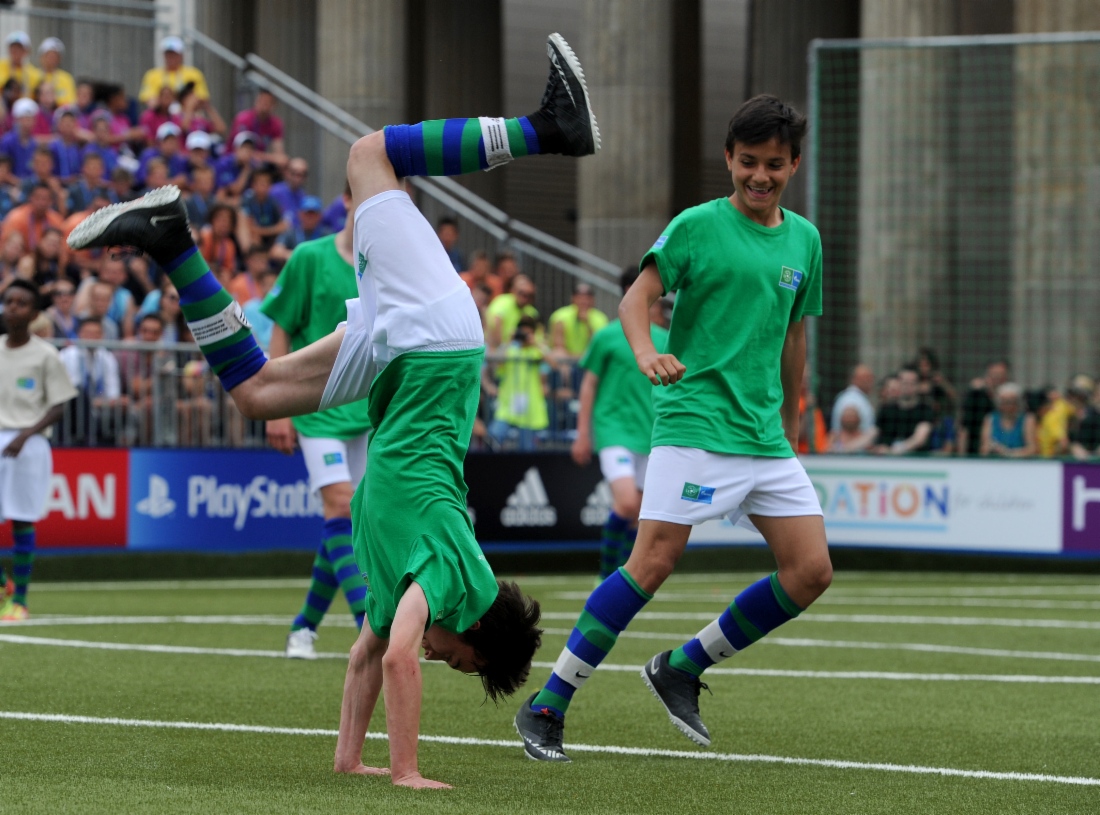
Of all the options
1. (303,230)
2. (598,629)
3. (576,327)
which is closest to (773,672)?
(598,629)

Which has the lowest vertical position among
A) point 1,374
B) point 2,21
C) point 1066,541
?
point 1066,541

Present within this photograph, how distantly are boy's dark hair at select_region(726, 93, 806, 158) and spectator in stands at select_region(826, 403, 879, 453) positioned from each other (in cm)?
1298

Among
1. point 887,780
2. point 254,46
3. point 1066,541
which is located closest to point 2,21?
point 254,46

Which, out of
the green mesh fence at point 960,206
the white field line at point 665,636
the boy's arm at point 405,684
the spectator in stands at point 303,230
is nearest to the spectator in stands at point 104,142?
the spectator in stands at point 303,230

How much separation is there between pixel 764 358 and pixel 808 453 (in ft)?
40.6

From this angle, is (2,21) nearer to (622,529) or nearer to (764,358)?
(622,529)

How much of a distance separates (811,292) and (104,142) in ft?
47.1

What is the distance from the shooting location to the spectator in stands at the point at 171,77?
71.5 feet

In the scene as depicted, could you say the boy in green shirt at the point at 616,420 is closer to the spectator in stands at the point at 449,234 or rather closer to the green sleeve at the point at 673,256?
the spectator in stands at the point at 449,234

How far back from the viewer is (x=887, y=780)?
6.05 meters

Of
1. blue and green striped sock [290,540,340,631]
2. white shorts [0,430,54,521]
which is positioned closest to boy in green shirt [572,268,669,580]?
white shorts [0,430,54,521]

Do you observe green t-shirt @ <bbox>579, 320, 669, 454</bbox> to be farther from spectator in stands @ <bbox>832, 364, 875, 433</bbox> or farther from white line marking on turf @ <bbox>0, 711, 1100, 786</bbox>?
white line marking on turf @ <bbox>0, 711, 1100, 786</bbox>

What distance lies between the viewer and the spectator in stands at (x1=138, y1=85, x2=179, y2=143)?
20984 mm

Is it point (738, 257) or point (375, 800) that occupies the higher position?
point (738, 257)
